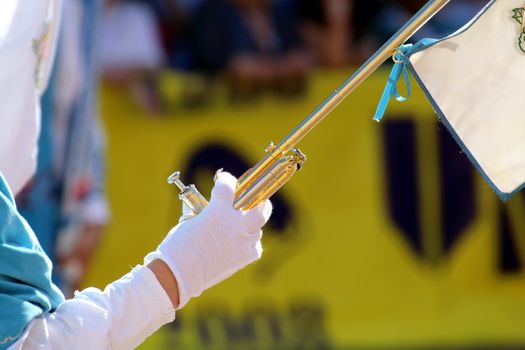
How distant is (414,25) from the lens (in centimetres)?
270

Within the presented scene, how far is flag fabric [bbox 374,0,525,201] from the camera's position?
2.84 meters

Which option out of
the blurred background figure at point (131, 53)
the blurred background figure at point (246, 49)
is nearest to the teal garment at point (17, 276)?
the blurred background figure at point (131, 53)

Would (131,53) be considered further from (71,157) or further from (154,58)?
(71,157)

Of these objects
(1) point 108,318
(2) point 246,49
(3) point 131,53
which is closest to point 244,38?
(2) point 246,49

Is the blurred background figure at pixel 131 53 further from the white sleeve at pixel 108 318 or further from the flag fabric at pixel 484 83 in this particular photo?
the white sleeve at pixel 108 318

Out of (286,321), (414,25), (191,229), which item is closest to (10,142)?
(191,229)

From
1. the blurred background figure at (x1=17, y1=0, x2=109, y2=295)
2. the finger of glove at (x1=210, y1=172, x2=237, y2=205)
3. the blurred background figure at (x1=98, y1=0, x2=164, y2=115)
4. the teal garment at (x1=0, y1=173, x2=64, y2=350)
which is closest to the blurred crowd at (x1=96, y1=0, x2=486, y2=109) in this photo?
the blurred background figure at (x1=98, y1=0, x2=164, y2=115)

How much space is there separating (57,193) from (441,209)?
196cm

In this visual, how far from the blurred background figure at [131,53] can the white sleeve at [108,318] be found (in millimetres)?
3605

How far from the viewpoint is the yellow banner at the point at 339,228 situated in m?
6.25

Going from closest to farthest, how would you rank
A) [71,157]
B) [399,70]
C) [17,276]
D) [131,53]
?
[17,276] < [399,70] < [71,157] < [131,53]

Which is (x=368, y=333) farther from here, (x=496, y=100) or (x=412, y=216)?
(x=496, y=100)

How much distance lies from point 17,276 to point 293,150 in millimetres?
590

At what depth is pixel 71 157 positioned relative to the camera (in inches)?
213
